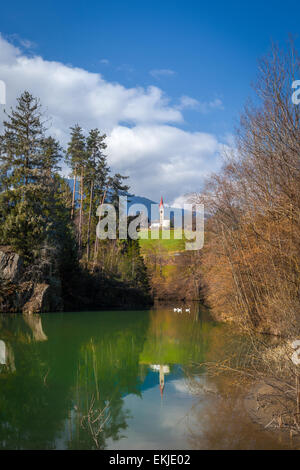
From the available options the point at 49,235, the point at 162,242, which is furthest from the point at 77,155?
the point at 162,242

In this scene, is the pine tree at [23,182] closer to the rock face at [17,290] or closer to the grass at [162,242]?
the rock face at [17,290]

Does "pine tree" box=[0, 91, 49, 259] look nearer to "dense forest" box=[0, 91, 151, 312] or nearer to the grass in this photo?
"dense forest" box=[0, 91, 151, 312]

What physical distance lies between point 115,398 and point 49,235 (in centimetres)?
2019

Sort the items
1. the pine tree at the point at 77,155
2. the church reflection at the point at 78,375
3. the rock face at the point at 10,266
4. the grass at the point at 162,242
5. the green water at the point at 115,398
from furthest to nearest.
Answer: the grass at the point at 162,242 → the pine tree at the point at 77,155 → the rock face at the point at 10,266 → the church reflection at the point at 78,375 → the green water at the point at 115,398

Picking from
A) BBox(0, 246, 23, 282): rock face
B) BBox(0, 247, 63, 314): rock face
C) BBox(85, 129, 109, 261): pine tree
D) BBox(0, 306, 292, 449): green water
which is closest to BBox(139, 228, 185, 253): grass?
BBox(85, 129, 109, 261): pine tree

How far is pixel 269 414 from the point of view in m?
5.89

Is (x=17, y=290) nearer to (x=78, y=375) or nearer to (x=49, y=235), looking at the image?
(x=49, y=235)

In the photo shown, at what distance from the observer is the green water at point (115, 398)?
5293 millimetres

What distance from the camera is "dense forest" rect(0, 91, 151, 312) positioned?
80.5ft

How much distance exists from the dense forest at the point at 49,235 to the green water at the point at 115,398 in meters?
9.84

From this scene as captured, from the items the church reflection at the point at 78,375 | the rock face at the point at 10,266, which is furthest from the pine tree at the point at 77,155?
the church reflection at the point at 78,375
